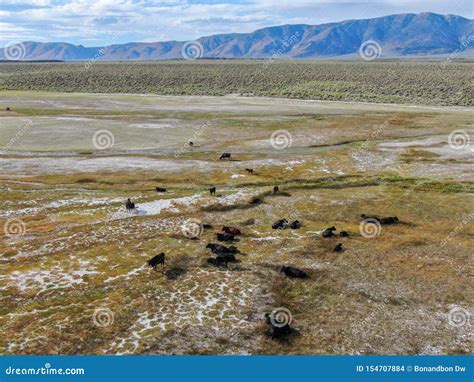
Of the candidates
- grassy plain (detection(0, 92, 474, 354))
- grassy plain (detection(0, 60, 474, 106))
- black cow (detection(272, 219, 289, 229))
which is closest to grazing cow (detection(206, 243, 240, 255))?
grassy plain (detection(0, 92, 474, 354))

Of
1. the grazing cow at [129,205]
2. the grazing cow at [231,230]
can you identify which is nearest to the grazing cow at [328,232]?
the grazing cow at [231,230]

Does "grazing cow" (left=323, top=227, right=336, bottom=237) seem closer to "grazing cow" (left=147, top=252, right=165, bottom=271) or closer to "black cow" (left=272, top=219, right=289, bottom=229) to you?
"black cow" (left=272, top=219, right=289, bottom=229)

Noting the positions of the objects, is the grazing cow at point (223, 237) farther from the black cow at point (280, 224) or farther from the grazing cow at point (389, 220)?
the grazing cow at point (389, 220)

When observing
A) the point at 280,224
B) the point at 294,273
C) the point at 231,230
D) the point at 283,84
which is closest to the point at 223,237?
the point at 231,230

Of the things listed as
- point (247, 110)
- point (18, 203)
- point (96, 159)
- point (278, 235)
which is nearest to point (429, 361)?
point (278, 235)

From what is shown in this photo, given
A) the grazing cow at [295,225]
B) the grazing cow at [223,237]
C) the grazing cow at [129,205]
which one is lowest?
the grazing cow at [223,237]
